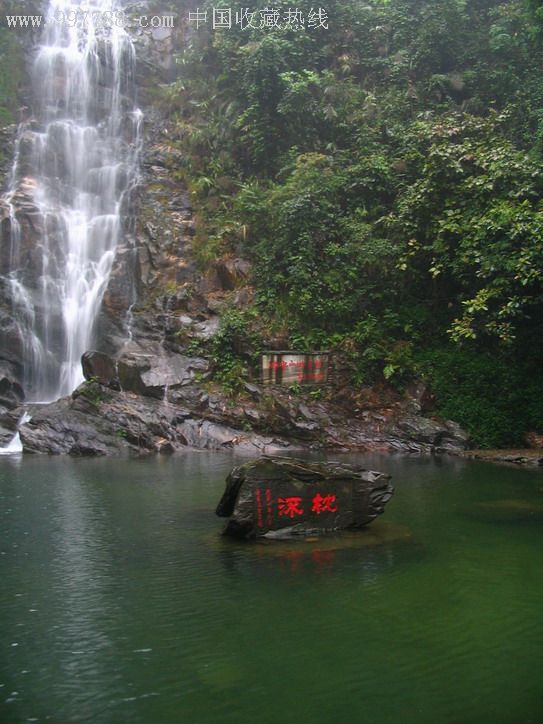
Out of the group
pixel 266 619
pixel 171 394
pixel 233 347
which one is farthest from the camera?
pixel 233 347

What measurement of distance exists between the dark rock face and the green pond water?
30cm

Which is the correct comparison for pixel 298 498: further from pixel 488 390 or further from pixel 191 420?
pixel 488 390

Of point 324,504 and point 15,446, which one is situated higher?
point 15,446

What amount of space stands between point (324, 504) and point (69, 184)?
67.3 ft

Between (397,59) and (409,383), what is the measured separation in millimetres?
13440

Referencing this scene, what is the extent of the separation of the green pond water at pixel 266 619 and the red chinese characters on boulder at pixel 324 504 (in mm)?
464

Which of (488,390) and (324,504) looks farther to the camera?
(488,390)

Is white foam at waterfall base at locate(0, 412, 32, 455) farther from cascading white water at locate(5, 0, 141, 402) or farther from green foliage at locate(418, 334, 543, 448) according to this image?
green foliage at locate(418, 334, 543, 448)

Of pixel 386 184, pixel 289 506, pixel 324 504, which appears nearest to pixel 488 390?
pixel 386 184

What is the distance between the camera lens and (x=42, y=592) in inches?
240

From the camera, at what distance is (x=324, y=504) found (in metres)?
8.33

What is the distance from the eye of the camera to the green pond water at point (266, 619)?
4.04 meters

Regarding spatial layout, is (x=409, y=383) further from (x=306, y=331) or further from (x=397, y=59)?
(x=397, y=59)

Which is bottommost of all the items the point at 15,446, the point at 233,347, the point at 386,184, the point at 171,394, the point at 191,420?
the point at 15,446
